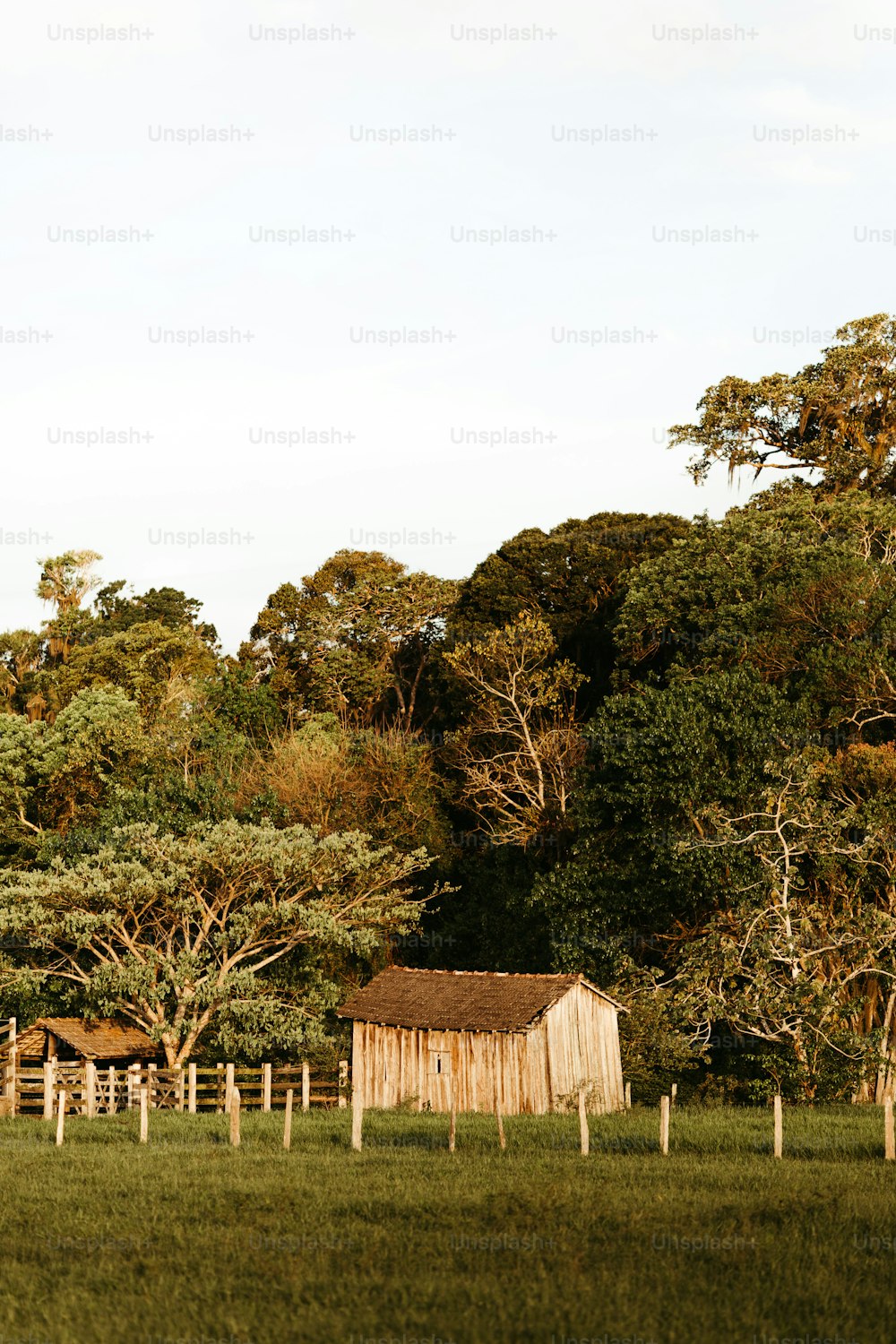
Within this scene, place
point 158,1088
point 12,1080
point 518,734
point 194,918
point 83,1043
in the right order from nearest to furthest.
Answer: point 158,1088, point 12,1080, point 83,1043, point 194,918, point 518,734

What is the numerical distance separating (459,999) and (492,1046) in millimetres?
2088

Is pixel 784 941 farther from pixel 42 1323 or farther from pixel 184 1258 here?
pixel 42 1323

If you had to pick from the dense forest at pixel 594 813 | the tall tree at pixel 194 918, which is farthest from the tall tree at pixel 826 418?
the tall tree at pixel 194 918

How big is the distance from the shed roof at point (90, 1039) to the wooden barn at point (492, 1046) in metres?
5.78

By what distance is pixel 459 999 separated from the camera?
38562 mm

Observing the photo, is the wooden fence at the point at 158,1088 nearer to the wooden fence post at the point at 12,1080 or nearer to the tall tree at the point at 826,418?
the wooden fence post at the point at 12,1080

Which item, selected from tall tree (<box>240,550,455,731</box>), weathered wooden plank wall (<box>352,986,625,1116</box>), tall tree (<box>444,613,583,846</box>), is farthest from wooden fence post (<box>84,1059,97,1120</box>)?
tall tree (<box>240,550,455,731</box>)

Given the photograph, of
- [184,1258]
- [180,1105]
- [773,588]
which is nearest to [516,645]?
[773,588]

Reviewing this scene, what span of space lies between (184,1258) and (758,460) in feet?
142

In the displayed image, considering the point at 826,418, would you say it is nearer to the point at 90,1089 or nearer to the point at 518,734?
the point at 518,734

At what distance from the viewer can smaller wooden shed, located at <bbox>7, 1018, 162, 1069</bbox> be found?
39.1 meters

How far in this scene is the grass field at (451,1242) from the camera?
14.4m

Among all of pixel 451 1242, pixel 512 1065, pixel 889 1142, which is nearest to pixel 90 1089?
pixel 512 1065

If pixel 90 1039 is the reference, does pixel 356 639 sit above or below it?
above
